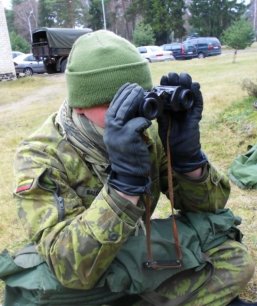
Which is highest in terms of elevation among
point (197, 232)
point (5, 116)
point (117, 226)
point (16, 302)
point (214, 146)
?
point (117, 226)

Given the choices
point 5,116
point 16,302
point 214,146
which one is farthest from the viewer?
point 5,116

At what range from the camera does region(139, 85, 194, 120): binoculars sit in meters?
1.54

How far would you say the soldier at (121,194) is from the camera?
5.43 ft

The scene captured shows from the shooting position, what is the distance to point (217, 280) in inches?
86.9

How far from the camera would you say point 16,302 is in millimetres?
2109

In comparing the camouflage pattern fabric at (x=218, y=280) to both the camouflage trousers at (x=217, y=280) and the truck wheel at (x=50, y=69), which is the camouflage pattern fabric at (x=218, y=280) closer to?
the camouflage trousers at (x=217, y=280)

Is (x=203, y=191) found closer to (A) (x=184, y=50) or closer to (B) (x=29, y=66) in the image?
(B) (x=29, y=66)

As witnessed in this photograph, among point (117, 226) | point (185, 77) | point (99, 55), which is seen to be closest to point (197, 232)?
point (117, 226)

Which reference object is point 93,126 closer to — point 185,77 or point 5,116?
point 185,77

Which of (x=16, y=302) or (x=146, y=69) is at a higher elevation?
(x=146, y=69)

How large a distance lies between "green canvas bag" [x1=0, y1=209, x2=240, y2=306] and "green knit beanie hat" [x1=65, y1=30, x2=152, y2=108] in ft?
2.23

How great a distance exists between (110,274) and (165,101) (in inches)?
30.6

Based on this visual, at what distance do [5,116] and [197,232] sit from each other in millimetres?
9082

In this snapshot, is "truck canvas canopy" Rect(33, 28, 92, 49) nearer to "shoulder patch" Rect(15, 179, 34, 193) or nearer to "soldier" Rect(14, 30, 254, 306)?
"soldier" Rect(14, 30, 254, 306)
